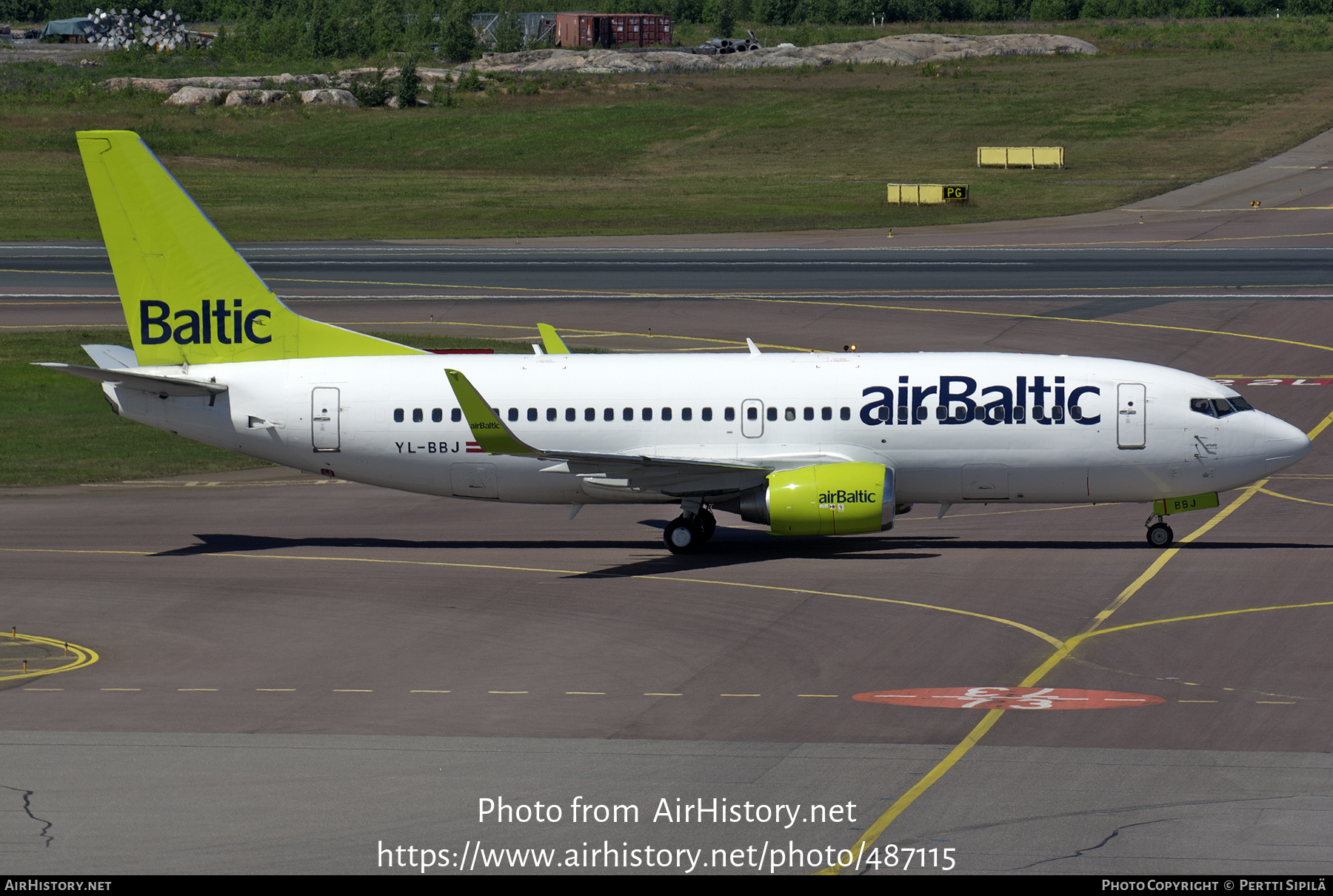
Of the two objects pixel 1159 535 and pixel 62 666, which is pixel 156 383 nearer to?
pixel 62 666

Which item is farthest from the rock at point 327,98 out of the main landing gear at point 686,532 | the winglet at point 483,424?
the winglet at point 483,424

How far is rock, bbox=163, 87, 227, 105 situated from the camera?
17450 cm

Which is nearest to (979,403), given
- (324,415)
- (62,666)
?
(324,415)

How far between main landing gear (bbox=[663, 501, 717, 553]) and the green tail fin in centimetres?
828

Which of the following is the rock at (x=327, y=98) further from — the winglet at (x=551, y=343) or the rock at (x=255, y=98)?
the winglet at (x=551, y=343)

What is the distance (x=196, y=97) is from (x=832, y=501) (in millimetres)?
152825

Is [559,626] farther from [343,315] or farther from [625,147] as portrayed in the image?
[625,147]

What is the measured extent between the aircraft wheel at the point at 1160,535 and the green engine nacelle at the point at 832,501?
7.06m

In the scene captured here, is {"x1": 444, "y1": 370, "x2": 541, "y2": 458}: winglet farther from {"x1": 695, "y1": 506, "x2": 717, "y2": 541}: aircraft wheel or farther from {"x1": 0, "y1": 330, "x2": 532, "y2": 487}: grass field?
{"x1": 0, "y1": 330, "x2": 532, "y2": 487}: grass field

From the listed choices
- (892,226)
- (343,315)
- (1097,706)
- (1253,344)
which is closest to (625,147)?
(892,226)

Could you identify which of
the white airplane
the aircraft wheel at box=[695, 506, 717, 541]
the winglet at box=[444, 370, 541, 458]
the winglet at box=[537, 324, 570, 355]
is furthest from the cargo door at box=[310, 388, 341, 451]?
the aircraft wheel at box=[695, 506, 717, 541]

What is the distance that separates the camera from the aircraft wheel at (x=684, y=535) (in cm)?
4072

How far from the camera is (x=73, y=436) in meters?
57.2

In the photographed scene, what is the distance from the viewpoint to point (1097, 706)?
1075 inches
